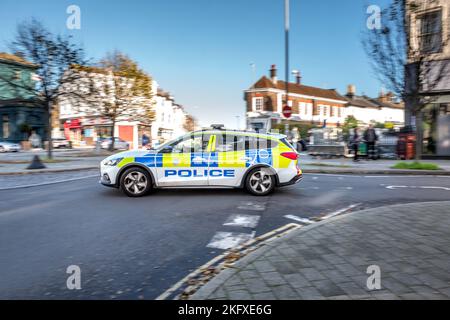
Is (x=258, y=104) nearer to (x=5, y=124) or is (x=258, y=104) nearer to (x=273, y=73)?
(x=273, y=73)

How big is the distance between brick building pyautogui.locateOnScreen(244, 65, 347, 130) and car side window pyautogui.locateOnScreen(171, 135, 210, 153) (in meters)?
32.3

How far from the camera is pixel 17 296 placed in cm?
331

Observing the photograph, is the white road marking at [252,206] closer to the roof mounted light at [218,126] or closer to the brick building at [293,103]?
the roof mounted light at [218,126]

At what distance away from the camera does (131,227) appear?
5.64 m

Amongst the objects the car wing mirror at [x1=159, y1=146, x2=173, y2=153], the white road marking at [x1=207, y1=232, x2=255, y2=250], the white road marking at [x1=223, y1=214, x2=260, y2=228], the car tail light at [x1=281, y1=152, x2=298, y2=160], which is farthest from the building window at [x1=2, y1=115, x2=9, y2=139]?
the white road marking at [x1=207, y1=232, x2=255, y2=250]

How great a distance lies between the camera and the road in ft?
12.0

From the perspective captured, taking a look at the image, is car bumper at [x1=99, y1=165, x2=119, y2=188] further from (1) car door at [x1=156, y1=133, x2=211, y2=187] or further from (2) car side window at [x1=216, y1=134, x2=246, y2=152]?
(2) car side window at [x1=216, y1=134, x2=246, y2=152]

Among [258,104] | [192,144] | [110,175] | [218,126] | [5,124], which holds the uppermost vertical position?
[258,104]

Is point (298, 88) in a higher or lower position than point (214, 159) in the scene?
higher

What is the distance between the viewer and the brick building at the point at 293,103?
46.0m

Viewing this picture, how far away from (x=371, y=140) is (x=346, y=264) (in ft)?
52.8

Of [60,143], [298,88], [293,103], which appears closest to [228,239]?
[60,143]
